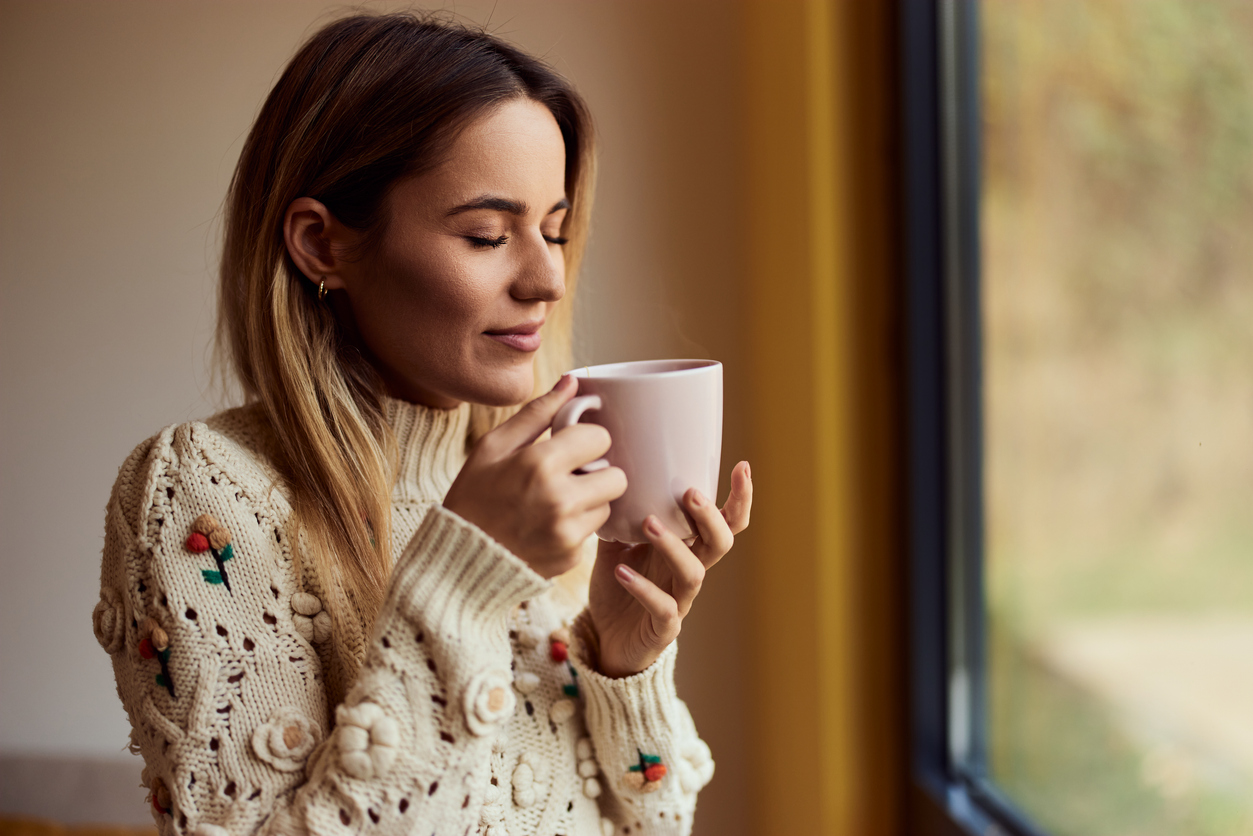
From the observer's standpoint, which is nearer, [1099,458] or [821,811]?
[1099,458]

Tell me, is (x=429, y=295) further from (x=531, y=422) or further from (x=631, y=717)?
(x=631, y=717)

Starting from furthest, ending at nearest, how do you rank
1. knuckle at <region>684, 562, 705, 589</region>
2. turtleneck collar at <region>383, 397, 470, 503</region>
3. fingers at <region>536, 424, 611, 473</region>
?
1. turtleneck collar at <region>383, 397, 470, 503</region>
2. knuckle at <region>684, 562, 705, 589</region>
3. fingers at <region>536, 424, 611, 473</region>

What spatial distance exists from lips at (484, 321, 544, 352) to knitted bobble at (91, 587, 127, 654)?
1.11 ft

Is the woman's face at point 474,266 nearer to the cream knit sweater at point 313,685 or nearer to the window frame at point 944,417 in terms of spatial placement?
the cream knit sweater at point 313,685

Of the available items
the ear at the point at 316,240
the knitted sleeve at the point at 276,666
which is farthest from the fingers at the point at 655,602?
the ear at the point at 316,240

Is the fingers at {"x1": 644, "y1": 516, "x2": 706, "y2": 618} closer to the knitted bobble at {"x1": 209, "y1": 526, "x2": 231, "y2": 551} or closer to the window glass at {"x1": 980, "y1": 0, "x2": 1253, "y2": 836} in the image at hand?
the knitted bobble at {"x1": 209, "y1": 526, "x2": 231, "y2": 551}

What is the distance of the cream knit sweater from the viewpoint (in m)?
0.59

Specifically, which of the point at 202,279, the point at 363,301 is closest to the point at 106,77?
the point at 202,279

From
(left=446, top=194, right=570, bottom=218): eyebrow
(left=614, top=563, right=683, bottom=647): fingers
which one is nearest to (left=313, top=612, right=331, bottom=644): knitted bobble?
(left=614, top=563, right=683, bottom=647): fingers

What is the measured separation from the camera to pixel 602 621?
80 centimetres

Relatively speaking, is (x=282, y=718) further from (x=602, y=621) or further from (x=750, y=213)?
(x=750, y=213)

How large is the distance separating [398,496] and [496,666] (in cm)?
26

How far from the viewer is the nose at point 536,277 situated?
733mm

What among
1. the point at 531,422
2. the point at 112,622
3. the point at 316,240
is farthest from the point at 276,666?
the point at 316,240
